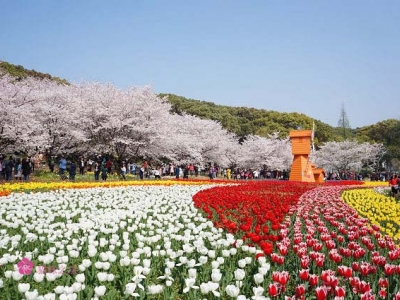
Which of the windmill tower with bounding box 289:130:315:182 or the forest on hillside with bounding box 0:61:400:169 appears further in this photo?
Result: the forest on hillside with bounding box 0:61:400:169

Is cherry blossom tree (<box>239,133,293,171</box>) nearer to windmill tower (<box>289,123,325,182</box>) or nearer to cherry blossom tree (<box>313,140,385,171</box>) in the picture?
cherry blossom tree (<box>313,140,385,171</box>)

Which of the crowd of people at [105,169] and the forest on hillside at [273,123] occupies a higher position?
the forest on hillside at [273,123]

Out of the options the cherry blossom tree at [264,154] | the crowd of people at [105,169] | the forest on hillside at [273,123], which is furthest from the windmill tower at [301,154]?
the forest on hillside at [273,123]

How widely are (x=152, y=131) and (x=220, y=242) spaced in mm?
24339

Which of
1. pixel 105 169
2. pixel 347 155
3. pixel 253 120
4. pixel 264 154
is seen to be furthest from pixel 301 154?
pixel 253 120

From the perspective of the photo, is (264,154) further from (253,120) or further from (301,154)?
(253,120)

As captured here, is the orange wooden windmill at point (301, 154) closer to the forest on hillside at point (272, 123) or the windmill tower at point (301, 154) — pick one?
the windmill tower at point (301, 154)

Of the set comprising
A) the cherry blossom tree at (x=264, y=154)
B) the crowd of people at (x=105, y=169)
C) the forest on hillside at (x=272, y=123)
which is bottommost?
the crowd of people at (x=105, y=169)

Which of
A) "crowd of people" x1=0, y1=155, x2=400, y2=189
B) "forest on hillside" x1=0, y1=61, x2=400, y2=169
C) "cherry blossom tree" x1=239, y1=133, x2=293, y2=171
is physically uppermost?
"forest on hillside" x1=0, y1=61, x2=400, y2=169

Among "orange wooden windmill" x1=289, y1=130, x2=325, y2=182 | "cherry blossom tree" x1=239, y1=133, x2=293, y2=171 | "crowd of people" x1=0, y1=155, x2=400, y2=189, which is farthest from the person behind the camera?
"cherry blossom tree" x1=239, y1=133, x2=293, y2=171

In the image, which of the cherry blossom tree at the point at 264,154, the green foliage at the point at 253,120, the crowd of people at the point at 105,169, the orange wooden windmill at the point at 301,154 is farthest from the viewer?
the green foliage at the point at 253,120

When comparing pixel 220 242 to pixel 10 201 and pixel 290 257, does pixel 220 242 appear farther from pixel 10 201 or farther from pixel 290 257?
pixel 10 201

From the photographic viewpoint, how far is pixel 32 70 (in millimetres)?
62219

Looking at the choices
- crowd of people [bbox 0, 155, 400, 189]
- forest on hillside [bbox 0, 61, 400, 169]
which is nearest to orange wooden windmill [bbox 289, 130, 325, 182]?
crowd of people [bbox 0, 155, 400, 189]
